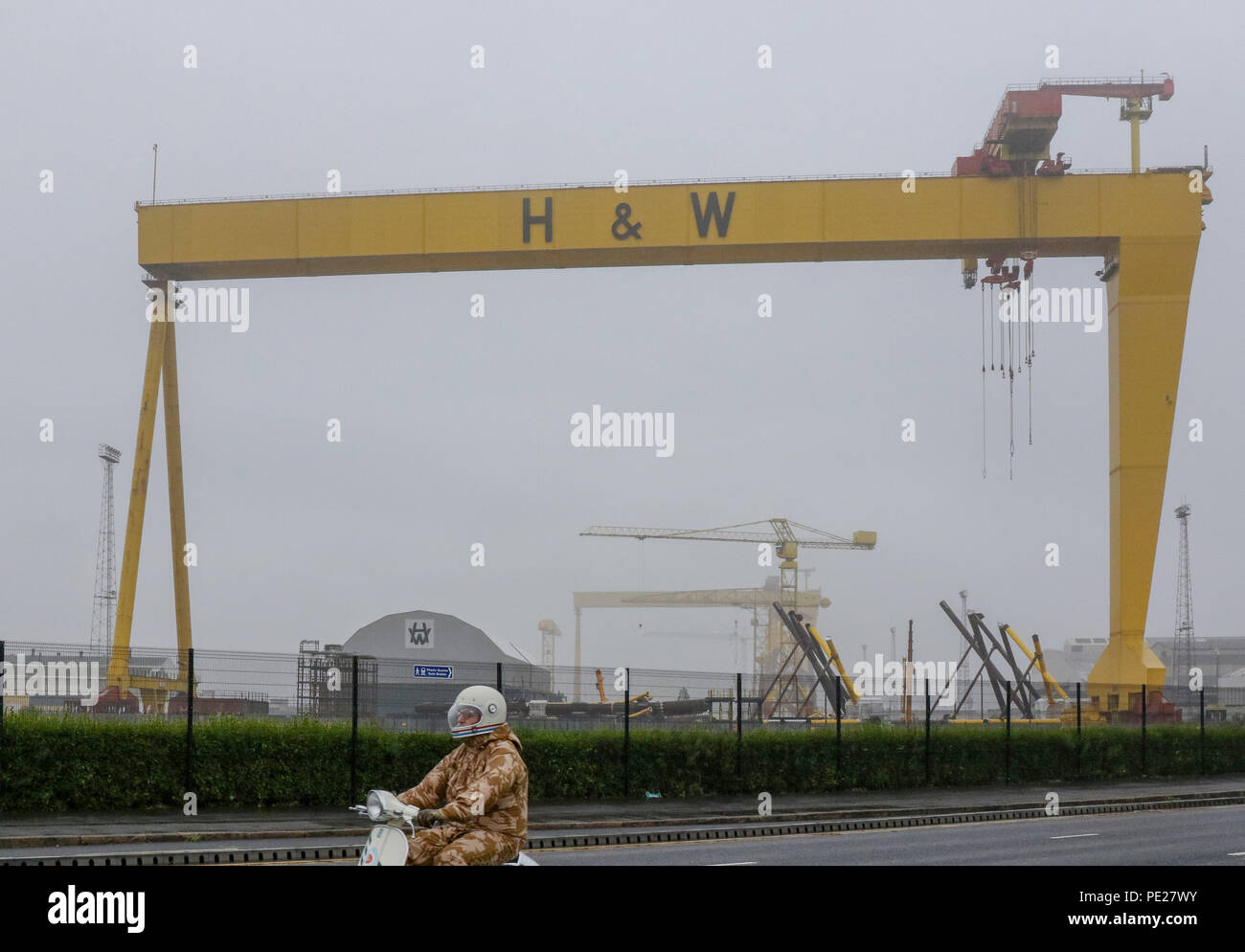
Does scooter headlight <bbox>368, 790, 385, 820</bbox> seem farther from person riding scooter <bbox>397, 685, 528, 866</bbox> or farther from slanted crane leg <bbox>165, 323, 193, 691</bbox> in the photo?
slanted crane leg <bbox>165, 323, 193, 691</bbox>

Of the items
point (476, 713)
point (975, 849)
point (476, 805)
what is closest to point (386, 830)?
point (476, 805)

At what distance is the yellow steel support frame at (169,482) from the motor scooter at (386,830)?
26461 millimetres

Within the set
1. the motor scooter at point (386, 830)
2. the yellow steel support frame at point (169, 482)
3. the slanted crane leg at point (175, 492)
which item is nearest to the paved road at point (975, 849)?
the motor scooter at point (386, 830)

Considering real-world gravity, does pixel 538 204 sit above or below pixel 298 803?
above

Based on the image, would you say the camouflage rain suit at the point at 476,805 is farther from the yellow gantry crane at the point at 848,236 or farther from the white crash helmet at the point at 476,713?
the yellow gantry crane at the point at 848,236

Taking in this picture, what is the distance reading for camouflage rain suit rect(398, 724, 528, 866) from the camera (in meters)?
7.16

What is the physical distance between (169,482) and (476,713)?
31.8 meters

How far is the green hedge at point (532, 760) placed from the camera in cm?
1852
